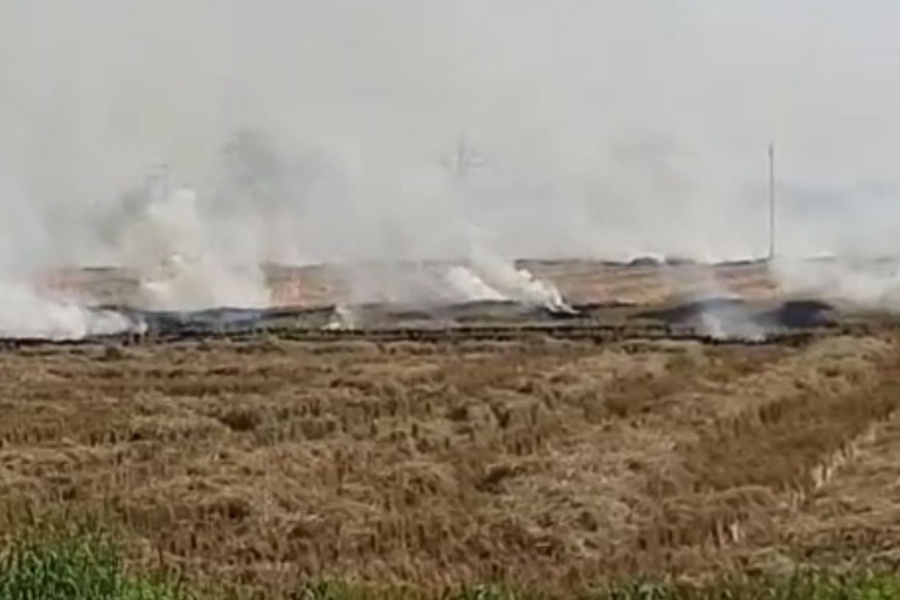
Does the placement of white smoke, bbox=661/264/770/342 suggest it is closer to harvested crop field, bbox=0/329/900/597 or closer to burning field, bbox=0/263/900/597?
burning field, bbox=0/263/900/597

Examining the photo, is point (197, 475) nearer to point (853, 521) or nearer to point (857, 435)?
point (853, 521)

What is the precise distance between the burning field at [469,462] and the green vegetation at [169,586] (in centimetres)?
127

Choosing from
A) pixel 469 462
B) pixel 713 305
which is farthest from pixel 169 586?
pixel 713 305

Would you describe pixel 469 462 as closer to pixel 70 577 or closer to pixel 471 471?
pixel 471 471

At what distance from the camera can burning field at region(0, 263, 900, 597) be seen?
15.0 m

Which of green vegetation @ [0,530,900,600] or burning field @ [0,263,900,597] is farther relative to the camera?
burning field @ [0,263,900,597]

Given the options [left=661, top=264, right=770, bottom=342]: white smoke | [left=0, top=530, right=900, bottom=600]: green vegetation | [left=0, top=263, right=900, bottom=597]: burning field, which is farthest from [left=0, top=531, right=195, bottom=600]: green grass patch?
[left=661, top=264, right=770, bottom=342]: white smoke

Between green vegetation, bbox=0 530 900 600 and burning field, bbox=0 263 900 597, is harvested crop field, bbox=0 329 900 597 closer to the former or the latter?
burning field, bbox=0 263 900 597

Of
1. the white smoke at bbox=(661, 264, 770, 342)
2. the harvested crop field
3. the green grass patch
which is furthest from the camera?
the white smoke at bbox=(661, 264, 770, 342)

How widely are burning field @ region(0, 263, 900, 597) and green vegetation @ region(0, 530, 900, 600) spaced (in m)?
1.27

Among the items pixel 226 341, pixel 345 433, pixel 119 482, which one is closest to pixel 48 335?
pixel 226 341

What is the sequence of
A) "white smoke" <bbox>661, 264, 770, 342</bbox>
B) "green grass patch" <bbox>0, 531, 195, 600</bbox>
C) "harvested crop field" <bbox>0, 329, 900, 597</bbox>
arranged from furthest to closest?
1. "white smoke" <bbox>661, 264, 770, 342</bbox>
2. "harvested crop field" <bbox>0, 329, 900, 597</bbox>
3. "green grass patch" <bbox>0, 531, 195, 600</bbox>

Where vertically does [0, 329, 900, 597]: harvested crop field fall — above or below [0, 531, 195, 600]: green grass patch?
below

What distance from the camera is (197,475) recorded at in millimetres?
18797
